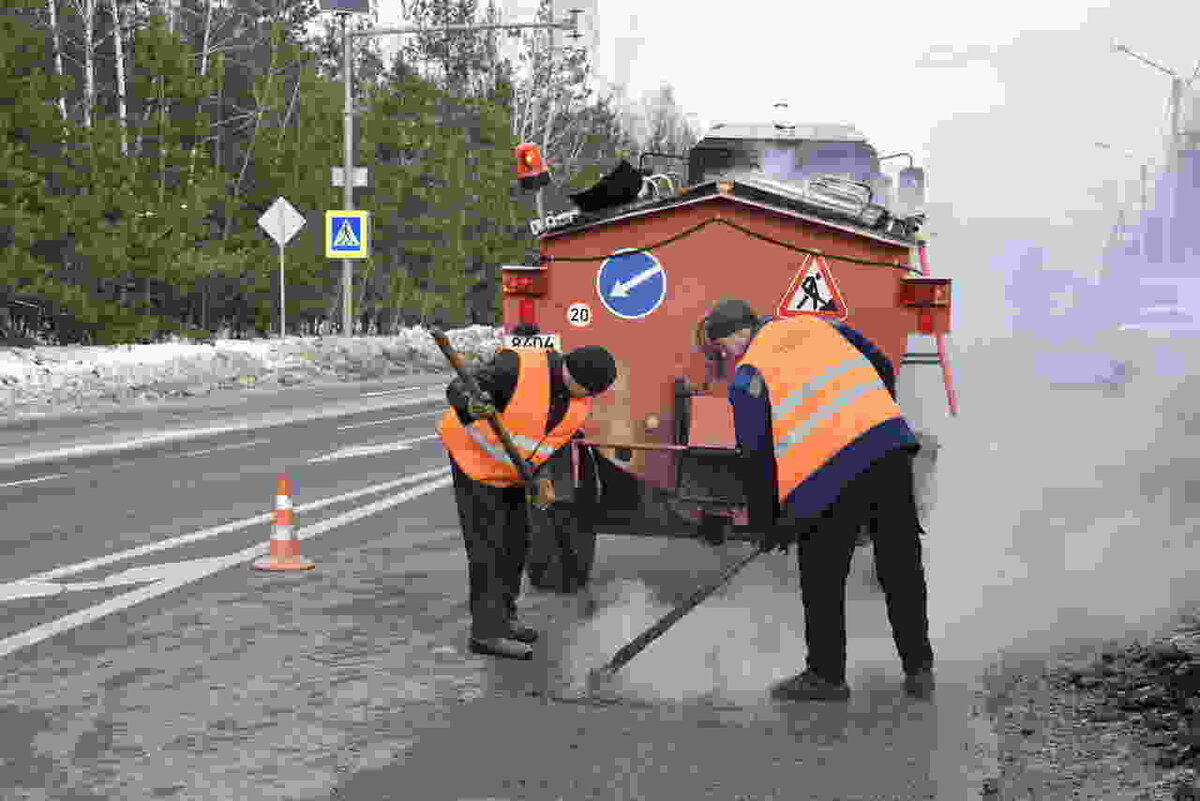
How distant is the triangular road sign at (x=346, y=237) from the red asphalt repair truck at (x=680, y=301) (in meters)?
A: 21.9

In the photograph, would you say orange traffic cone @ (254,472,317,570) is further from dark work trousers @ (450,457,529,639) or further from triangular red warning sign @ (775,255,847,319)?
triangular red warning sign @ (775,255,847,319)

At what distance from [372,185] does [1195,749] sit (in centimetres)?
3341

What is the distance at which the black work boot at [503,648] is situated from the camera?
6105 mm

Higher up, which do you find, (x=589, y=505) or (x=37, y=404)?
(x=589, y=505)

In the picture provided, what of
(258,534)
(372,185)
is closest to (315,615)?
(258,534)

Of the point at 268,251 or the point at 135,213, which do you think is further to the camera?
the point at 268,251

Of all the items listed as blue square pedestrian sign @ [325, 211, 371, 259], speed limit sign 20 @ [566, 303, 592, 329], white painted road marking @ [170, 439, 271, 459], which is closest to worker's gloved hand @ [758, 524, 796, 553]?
speed limit sign 20 @ [566, 303, 592, 329]

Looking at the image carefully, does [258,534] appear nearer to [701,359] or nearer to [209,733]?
[701,359]

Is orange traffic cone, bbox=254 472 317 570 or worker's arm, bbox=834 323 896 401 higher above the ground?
worker's arm, bbox=834 323 896 401

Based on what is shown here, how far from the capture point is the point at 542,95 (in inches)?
2184

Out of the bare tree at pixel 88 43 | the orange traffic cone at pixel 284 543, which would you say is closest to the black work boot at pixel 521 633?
the orange traffic cone at pixel 284 543

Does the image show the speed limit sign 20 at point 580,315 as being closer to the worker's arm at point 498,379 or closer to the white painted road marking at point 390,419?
the worker's arm at point 498,379

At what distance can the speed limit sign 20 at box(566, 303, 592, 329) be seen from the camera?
7.31 m

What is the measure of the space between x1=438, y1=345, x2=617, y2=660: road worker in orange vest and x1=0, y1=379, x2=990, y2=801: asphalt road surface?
23 cm
